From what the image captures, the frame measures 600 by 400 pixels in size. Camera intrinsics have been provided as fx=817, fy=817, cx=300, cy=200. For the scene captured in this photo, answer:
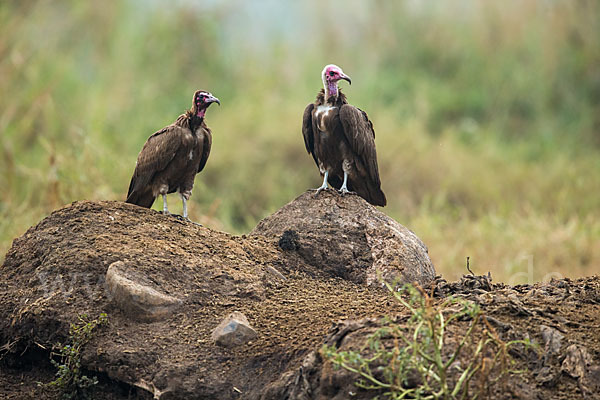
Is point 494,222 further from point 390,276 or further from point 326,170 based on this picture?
point 390,276

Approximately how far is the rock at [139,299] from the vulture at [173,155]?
1183 millimetres

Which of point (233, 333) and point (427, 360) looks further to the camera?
point (233, 333)

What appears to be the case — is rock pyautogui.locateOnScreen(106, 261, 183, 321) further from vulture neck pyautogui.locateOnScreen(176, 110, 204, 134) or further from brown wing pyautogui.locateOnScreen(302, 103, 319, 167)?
brown wing pyautogui.locateOnScreen(302, 103, 319, 167)

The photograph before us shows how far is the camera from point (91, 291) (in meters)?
4.09

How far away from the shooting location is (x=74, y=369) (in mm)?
3748

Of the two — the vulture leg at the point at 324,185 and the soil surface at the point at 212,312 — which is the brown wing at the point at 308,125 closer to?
the vulture leg at the point at 324,185

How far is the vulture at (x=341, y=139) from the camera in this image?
5.39 m

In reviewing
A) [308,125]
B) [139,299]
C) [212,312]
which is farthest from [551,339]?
[308,125]

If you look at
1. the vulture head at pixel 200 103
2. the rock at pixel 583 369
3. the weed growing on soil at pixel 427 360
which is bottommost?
the weed growing on soil at pixel 427 360

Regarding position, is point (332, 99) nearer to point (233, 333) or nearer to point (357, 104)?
point (233, 333)

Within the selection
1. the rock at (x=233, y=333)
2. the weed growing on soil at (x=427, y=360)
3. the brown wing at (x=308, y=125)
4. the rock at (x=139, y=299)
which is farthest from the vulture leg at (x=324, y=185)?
the weed growing on soil at (x=427, y=360)

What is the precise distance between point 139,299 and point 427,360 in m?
1.59

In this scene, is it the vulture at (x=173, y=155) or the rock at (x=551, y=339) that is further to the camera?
the vulture at (x=173, y=155)

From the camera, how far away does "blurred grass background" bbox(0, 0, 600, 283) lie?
8766mm
